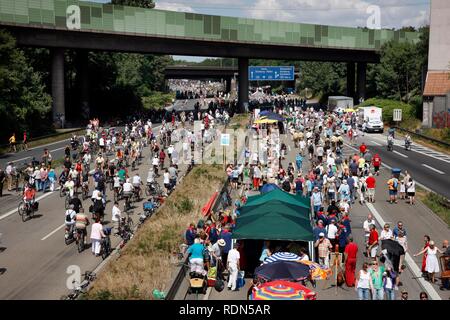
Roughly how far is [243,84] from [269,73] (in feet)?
23.2

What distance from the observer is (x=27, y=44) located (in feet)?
202

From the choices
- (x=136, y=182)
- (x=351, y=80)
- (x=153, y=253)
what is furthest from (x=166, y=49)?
(x=153, y=253)

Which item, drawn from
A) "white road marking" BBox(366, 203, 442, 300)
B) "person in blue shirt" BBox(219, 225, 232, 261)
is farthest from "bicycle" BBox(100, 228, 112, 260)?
"white road marking" BBox(366, 203, 442, 300)

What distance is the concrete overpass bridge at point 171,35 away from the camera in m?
60.7

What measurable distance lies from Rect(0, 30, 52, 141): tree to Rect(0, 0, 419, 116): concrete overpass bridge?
6.22 m

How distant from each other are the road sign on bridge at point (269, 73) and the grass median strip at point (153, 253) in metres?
61.2

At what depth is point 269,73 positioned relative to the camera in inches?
3548

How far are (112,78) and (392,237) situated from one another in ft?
239

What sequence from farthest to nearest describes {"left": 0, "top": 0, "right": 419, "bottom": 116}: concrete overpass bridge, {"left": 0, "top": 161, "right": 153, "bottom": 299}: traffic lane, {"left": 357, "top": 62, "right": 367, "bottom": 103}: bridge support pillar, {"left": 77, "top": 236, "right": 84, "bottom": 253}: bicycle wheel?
{"left": 357, "top": 62, "right": 367, "bottom": 103}: bridge support pillar < {"left": 0, "top": 0, "right": 419, "bottom": 116}: concrete overpass bridge < {"left": 77, "top": 236, "right": 84, "bottom": 253}: bicycle wheel < {"left": 0, "top": 161, "right": 153, "bottom": 299}: traffic lane

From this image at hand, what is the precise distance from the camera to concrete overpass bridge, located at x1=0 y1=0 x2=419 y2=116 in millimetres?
60719

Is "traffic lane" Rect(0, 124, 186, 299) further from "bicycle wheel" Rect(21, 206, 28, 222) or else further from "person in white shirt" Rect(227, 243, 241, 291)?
"person in white shirt" Rect(227, 243, 241, 291)
